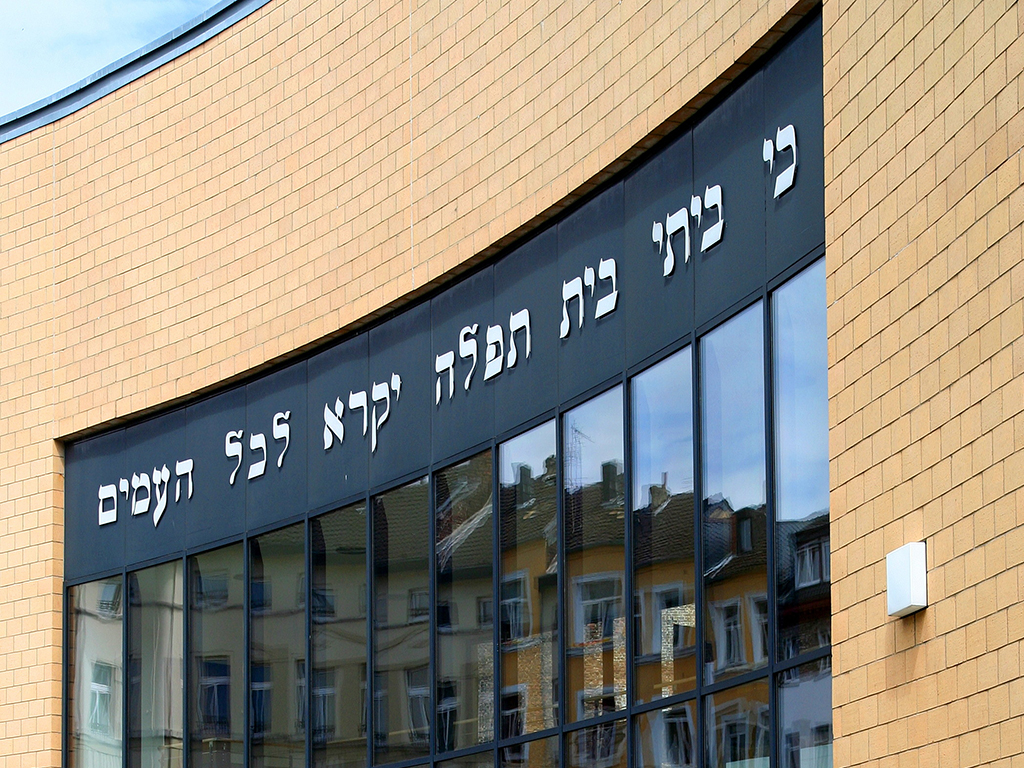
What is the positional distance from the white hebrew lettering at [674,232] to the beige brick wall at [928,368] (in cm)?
207

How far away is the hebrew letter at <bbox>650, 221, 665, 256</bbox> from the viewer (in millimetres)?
11273

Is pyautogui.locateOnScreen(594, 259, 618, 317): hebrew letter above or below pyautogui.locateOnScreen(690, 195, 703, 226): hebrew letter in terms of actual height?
below

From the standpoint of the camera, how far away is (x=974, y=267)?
Result: 7.38m

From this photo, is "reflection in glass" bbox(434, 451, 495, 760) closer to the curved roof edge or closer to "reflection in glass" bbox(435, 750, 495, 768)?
"reflection in glass" bbox(435, 750, 495, 768)

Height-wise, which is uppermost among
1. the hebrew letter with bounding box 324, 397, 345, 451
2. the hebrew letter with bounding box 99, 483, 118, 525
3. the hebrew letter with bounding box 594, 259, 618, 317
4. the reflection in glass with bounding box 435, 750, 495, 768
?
the hebrew letter with bounding box 594, 259, 618, 317

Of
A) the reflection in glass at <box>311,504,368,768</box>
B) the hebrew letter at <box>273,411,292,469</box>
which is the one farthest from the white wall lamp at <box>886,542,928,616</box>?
the hebrew letter at <box>273,411,292,469</box>

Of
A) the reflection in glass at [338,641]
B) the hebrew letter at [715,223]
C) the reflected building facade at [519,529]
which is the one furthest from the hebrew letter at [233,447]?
the hebrew letter at [715,223]

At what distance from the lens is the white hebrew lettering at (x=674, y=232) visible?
432 inches

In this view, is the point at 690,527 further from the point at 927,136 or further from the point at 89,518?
the point at 89,518

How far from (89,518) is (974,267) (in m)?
11.8

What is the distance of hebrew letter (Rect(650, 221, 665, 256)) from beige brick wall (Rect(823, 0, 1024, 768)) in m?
2.39

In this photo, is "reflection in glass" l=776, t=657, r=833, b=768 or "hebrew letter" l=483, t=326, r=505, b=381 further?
"hebrew letter" l=483, t=326, r=505, b=381

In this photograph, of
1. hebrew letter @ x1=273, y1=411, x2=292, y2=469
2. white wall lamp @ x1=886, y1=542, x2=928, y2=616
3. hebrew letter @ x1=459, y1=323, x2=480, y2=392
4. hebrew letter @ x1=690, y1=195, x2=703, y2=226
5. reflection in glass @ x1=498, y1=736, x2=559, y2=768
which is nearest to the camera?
white wall lamp @ x1=886, y1=542, x2=928, y2=616

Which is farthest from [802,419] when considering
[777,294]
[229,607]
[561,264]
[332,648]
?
[229,607]
